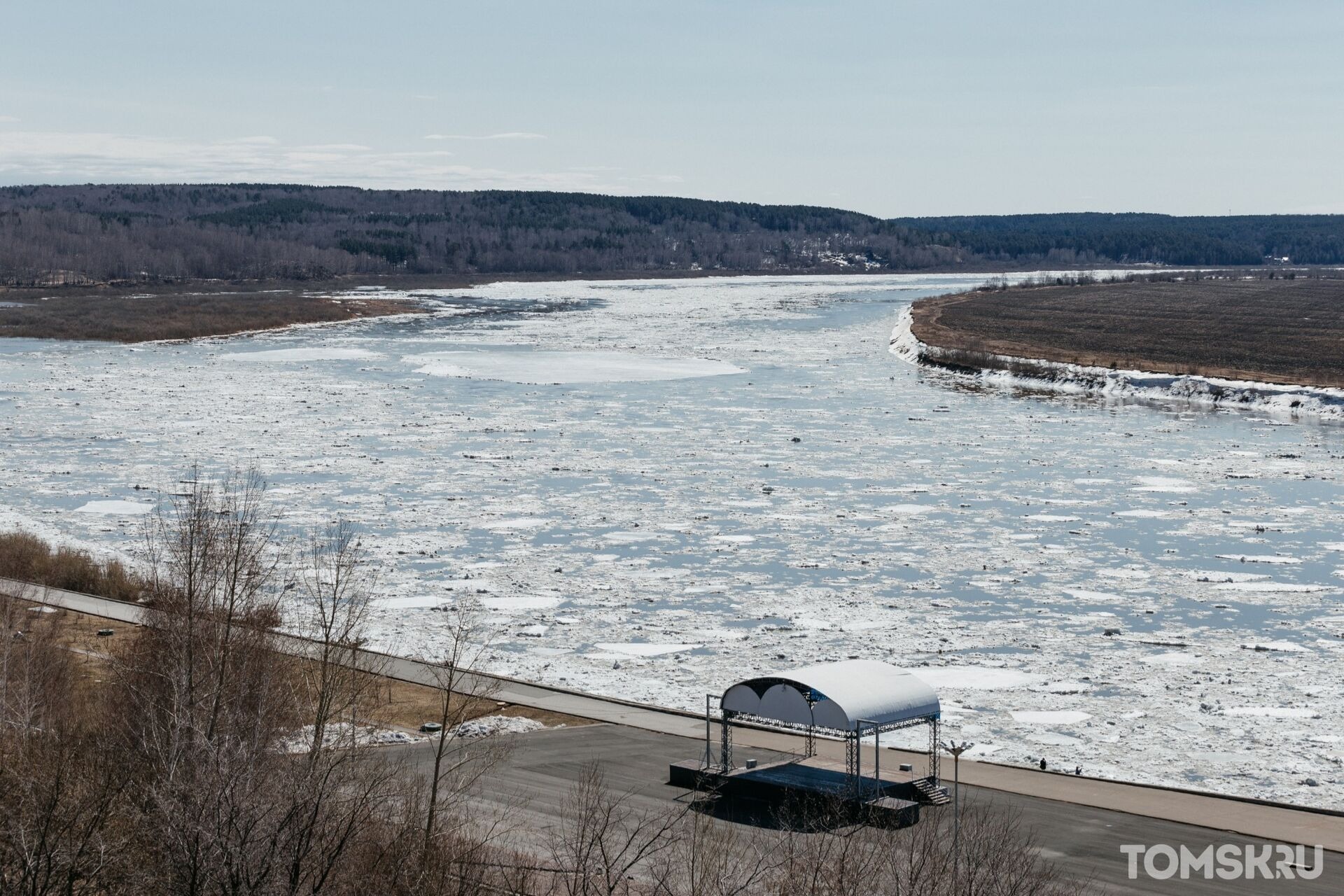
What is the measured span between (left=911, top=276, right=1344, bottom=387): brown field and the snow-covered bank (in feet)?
6.20

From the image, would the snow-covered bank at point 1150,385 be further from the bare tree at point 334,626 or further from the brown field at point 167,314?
the brown field at point 167,314

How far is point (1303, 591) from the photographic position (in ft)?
100

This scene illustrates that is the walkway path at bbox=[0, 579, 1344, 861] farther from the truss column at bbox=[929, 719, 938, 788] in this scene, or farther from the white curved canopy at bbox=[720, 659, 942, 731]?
the white curved canopy at bbox=[720, 659, 942, 731]

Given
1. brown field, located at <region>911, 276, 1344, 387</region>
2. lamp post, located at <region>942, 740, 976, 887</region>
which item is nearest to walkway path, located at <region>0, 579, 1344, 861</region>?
lamp post, located at <region>942, 740, 976, 887</region>

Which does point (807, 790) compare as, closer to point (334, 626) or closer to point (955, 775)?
point (955, 775)

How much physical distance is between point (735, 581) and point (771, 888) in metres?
19.2

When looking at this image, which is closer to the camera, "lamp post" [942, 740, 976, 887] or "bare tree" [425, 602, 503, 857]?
"lamp post" [942, 740, 976, 887]

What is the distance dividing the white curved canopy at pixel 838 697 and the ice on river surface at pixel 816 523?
2.93 meters

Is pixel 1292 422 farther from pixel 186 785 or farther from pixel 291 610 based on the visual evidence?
pixel 186 785

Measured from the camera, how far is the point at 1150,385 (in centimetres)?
6769

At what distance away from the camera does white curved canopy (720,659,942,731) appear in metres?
18.9

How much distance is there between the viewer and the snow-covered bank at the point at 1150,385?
60.6 m

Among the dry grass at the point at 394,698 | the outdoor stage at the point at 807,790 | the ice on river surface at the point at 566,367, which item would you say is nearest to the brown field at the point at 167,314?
the ice on river surface at the point at 566,367

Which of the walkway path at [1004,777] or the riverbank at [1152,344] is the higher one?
the riverbank at [1152,344]
